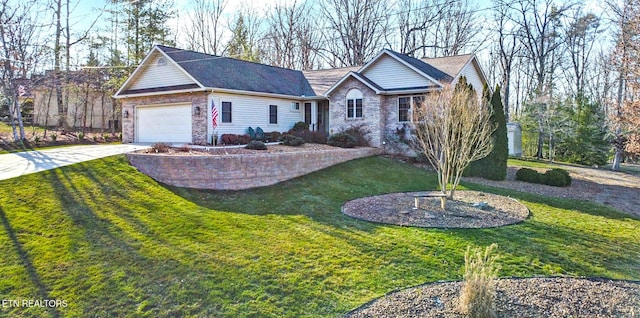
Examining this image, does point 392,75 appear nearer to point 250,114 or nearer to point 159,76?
point 250,114

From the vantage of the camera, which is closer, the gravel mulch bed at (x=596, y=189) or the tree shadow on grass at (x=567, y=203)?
the tree shadow on grass at (x=567, y=203)

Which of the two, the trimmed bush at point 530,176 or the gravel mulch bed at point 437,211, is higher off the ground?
the trimmed bush at point 530,176

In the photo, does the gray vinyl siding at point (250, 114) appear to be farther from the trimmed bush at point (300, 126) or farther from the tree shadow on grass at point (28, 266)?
the tree shadow on grass at point (28, 266)

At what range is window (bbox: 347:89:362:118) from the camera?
20047 mm

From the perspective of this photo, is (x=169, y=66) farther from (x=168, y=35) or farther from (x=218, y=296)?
(x=218, y=296)

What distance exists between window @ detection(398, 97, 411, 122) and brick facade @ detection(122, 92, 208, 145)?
9.08 m

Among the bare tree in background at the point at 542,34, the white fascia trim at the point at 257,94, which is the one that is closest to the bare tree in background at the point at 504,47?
the bare tree in background at the point at 542,34

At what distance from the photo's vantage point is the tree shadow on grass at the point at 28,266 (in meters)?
5.67

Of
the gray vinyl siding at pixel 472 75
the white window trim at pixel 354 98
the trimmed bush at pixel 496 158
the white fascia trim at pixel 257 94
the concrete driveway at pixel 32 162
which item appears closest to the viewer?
the concrete driveway at pixel 32 162

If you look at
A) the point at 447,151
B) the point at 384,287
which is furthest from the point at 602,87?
the point at 384,287

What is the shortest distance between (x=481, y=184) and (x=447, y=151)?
179 inches

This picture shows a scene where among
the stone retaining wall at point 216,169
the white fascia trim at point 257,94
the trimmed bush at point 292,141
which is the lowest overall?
the stone retaining wall at point 216,169

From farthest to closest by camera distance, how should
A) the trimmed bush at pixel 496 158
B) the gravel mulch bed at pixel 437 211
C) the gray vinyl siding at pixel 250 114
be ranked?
1. the gray vinyl siding at pixel 250 114
2. the trimmed bush at pixel 496 158
3. the gravel mulch bed at pixel 437 211

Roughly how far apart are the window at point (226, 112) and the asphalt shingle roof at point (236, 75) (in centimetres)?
80
